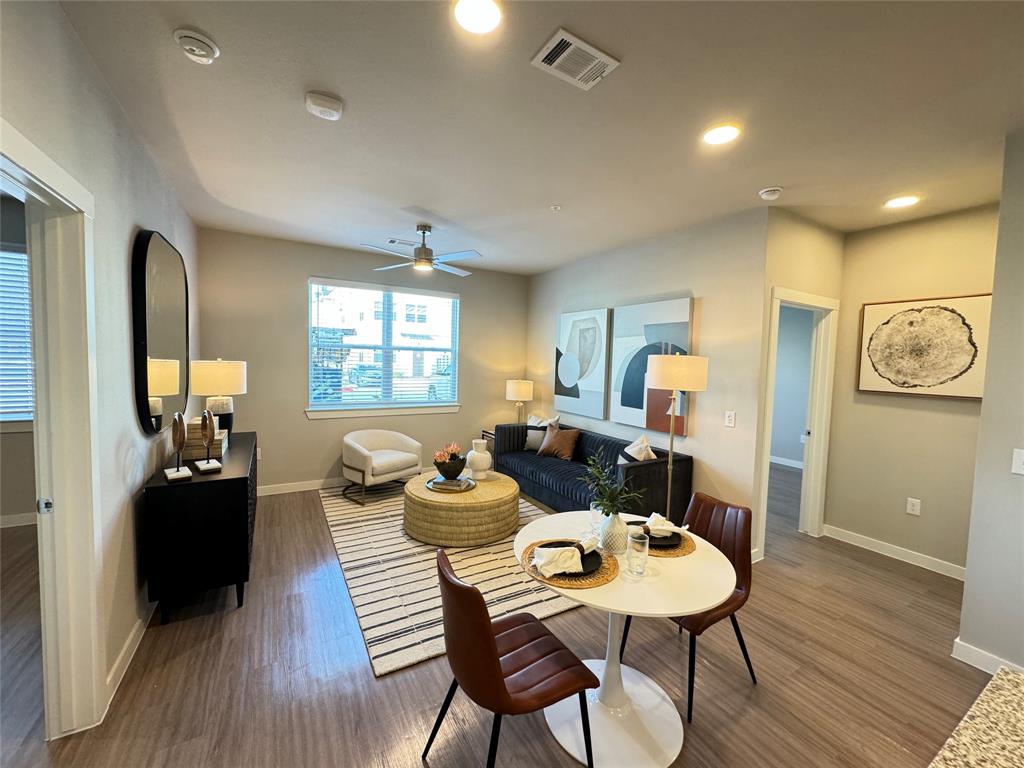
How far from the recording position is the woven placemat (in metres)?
1.52

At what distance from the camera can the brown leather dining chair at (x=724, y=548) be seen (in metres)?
1.84

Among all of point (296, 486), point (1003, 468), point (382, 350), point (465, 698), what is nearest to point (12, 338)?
point (296, 486)

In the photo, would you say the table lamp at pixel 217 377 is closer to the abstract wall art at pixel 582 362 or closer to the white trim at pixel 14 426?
the white trim at pixel 14 426

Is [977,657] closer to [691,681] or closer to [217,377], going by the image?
[691,681]

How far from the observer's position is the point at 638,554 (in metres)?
1.61

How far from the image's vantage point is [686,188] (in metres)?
2.81

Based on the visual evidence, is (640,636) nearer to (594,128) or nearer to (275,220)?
(594,128)

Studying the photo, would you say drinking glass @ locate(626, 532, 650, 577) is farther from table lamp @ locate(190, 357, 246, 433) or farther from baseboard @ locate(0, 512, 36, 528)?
baseboard @ locate(0, 512, 36, 528)

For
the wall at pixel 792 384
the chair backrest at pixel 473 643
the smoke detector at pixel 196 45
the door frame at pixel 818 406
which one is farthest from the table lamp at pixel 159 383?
the wall at pixel 792 384

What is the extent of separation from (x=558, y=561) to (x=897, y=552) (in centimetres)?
359

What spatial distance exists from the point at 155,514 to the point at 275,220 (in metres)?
2.72

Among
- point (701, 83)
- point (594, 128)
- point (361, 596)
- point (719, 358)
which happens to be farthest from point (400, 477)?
point (701, 83)

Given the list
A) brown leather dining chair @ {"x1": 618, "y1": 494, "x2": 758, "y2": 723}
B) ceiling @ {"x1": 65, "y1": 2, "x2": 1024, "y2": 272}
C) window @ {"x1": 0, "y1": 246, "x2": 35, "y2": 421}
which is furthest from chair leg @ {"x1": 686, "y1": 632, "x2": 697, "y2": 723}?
window @ {"x1": 0, "y1": 246, "x2": 35, "y2": 421}

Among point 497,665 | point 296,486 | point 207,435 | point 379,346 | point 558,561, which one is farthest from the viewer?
point 379,346
